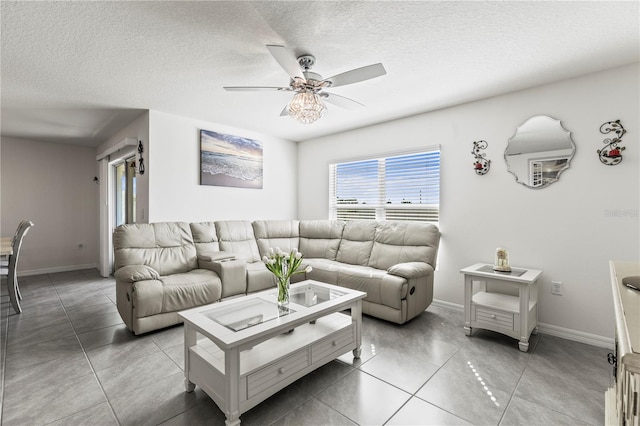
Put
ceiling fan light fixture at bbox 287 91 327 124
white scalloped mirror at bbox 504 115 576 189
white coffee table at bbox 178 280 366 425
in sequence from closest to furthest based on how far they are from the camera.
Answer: white coffee table at bbox 178 280 366 425 → ceiling fan light fixture at bbox 287 91 327 124 → white scalloped mirror at bbox 504 115 576 189

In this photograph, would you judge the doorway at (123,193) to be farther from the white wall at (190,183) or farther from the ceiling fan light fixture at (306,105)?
the ceiling fan light fixture at (306,105)

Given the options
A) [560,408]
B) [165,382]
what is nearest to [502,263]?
[560,408]

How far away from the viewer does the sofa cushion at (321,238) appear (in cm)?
432

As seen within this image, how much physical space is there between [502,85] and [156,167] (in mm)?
4039

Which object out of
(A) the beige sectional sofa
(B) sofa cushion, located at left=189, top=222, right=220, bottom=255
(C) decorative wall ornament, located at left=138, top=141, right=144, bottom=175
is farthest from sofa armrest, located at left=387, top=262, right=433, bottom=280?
(C) decorative wall ornament, located at left=138, top=141, right=144, bottom=175

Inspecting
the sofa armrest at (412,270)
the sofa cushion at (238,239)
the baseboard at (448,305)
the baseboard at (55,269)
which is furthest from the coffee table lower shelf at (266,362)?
the baseboard at (55,269)

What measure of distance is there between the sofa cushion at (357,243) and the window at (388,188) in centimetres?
38

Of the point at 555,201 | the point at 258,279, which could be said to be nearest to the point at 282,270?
the point at 258,279

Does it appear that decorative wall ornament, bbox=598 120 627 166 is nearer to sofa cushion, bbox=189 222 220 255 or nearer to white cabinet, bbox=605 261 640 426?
white cabinet, bbox=605 261 640 426

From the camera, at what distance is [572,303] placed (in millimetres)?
2770

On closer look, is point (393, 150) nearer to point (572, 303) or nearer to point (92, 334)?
point (572, 303)

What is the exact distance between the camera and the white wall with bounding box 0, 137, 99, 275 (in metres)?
5.13

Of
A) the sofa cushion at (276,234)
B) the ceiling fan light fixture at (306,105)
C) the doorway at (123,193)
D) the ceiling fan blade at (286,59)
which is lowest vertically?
the sofa cushion at (276,234)

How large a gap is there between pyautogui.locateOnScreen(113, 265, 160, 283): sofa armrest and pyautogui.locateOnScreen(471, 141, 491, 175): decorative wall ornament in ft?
11.9
